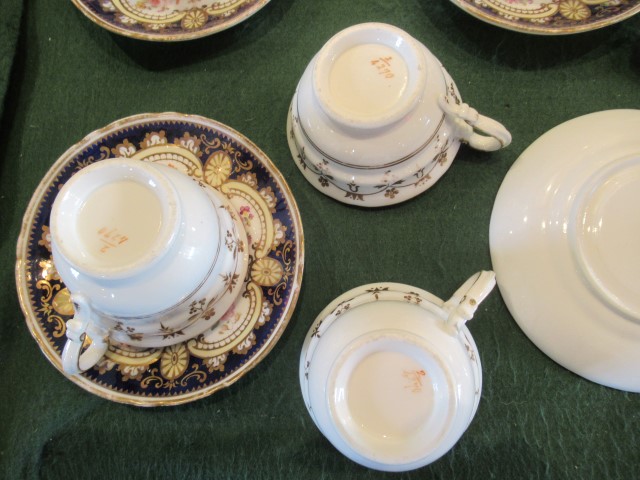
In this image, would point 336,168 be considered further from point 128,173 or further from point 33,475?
point 33,475

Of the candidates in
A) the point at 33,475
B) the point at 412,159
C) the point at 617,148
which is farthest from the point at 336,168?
the point at 33,475

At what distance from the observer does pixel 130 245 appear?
45 cm

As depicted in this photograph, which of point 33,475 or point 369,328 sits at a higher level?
point 369,328

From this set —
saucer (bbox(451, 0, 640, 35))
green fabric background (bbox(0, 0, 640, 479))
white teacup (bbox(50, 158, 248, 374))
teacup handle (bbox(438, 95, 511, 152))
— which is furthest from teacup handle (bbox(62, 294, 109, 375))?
saucer (bbox(451, 0, 640, 35))

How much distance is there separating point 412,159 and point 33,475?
2.07 feet

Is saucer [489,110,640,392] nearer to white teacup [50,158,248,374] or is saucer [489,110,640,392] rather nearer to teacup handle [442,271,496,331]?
teacup handle [442,271,496,331]

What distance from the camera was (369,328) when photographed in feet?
1.65

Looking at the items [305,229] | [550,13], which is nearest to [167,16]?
[305,229]

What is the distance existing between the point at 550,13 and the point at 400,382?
51 cm

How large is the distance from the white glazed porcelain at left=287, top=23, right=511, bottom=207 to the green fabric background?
10 centimetres

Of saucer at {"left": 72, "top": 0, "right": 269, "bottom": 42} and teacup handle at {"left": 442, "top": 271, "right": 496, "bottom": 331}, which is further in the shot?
saucer at {"left": 72, "top": 0, "right": 269, "bottom": 42}

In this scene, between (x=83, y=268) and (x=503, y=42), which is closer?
(x=83, y=268)

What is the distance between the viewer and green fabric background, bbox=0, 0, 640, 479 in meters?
0.62

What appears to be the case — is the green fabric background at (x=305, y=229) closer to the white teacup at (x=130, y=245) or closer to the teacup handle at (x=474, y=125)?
the teacup handle at (x=474, y=125)
